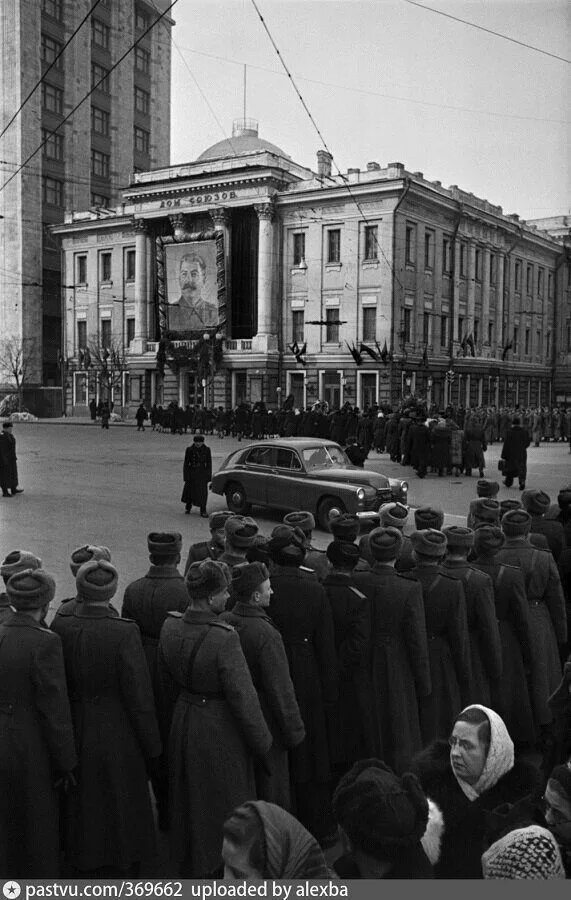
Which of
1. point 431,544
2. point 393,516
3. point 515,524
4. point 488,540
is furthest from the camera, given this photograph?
point 393,516

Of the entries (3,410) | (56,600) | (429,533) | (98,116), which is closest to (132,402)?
(3,410)

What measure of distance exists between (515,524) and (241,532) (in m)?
2.05

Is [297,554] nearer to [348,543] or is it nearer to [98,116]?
[348,543]

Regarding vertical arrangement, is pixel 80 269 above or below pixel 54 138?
below

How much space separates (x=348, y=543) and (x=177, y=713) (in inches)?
62.4

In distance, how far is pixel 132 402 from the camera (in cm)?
5522

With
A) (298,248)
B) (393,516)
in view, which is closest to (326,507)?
(393,516)

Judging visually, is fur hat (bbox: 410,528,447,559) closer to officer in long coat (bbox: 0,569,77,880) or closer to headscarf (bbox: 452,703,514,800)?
headscarf (bbox: 452,703,514,800)

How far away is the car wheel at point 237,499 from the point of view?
51.5 ft

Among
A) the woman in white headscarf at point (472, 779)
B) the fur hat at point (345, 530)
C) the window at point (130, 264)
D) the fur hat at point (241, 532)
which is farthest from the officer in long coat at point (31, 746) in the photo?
the window at point (130, 264)

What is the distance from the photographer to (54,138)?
53.9m

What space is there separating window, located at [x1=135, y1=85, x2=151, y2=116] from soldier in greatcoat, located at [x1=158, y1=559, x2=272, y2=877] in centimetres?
4376

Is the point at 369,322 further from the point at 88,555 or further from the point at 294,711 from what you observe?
the point at 294,711

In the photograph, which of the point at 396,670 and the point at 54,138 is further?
the point at 54,138
